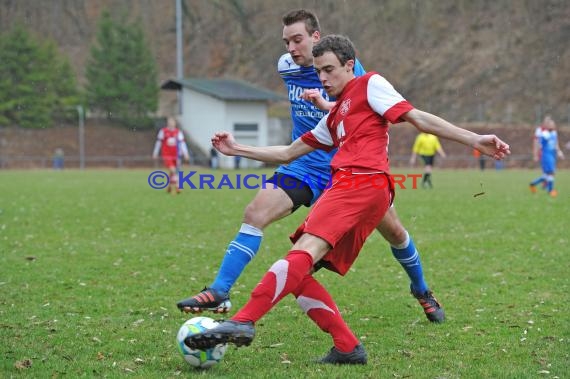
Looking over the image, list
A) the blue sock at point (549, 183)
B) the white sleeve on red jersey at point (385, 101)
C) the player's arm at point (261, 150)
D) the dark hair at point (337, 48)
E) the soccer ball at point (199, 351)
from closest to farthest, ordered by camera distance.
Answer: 1. the soccer ball at point (199, 351)
2. the white sleeve on red jersey at point (385, 101)
3. the dark hair at point (337, 48)
4. the player's arm at point (261, 150)
5. the blue sock at point (549, 183)

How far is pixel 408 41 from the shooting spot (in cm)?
6481

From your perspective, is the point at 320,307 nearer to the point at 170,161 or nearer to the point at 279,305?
the point at 279,305

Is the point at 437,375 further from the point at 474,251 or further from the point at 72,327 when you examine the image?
the point at 474,251

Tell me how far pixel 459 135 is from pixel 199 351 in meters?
1.95

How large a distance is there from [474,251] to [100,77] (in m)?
50.3

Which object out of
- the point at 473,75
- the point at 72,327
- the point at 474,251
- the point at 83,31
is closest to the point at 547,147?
the point at 474,251

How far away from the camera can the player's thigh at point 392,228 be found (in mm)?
5883

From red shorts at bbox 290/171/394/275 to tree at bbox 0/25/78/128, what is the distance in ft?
172

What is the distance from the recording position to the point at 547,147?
2116 cm

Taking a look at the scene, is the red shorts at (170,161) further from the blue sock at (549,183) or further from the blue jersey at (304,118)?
the blue jersey at (304,118)

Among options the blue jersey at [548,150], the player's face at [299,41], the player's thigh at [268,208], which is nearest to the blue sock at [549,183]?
the blue jersey at [548,150]

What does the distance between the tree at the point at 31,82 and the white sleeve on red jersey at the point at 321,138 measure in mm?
51640

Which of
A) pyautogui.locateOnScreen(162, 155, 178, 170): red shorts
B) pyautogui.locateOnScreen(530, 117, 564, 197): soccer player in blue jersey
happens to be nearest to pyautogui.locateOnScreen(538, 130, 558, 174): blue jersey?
pyautogui.locateOnScreen(530, 117, 564, 197): soccer player in blue jersey

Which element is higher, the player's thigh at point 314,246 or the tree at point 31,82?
the tree at point 31,82
